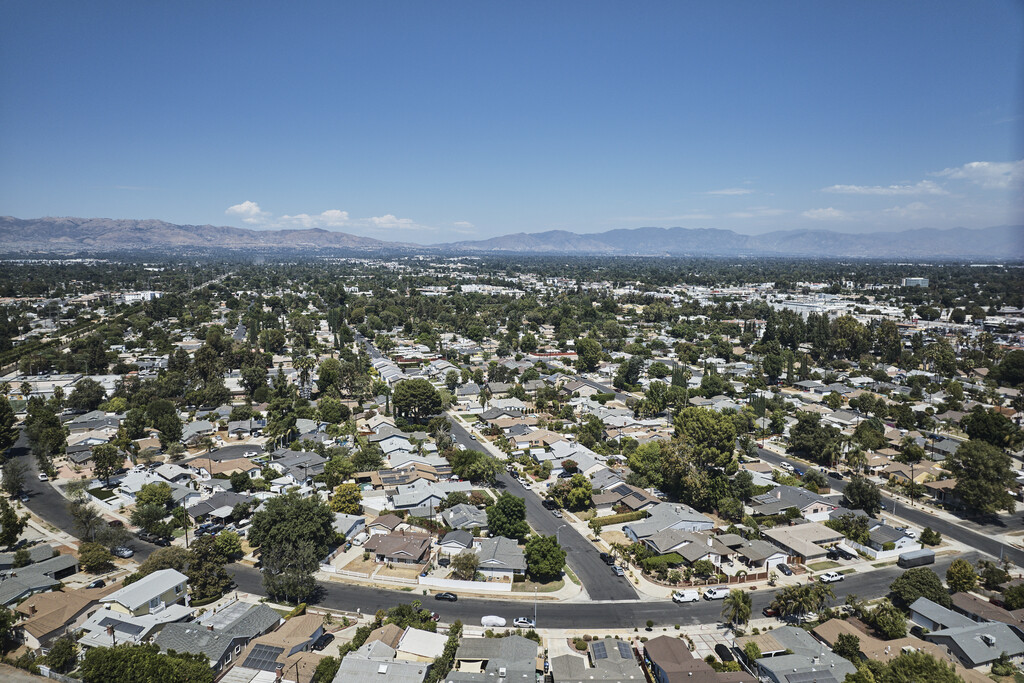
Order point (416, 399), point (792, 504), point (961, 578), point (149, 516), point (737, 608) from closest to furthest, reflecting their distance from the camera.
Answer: point (737, 608) → point (961, 578) → point (149, 516) → point (792, 504) → point (416, 399)

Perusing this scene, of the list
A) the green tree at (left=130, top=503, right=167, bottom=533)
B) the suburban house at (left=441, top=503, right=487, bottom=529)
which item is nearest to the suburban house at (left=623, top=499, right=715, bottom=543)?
the suburban house at (left=441, top=503, right=487, bottom=529)

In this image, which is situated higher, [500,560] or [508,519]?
[508,519]

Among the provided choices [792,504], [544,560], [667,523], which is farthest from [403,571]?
[792,504]

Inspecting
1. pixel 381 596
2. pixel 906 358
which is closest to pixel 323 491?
pixel 381 596

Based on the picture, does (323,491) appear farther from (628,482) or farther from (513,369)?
(513,369)

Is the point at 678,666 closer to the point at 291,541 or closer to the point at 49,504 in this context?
the point at 291,541

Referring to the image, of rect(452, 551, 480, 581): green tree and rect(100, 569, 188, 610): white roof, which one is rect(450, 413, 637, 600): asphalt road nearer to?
rect(452, 551, 480, 581): green tree

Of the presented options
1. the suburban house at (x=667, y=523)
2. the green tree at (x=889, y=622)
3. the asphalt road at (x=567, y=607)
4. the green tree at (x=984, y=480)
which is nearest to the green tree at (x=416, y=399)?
the suburban house at (x=667, y=523)
